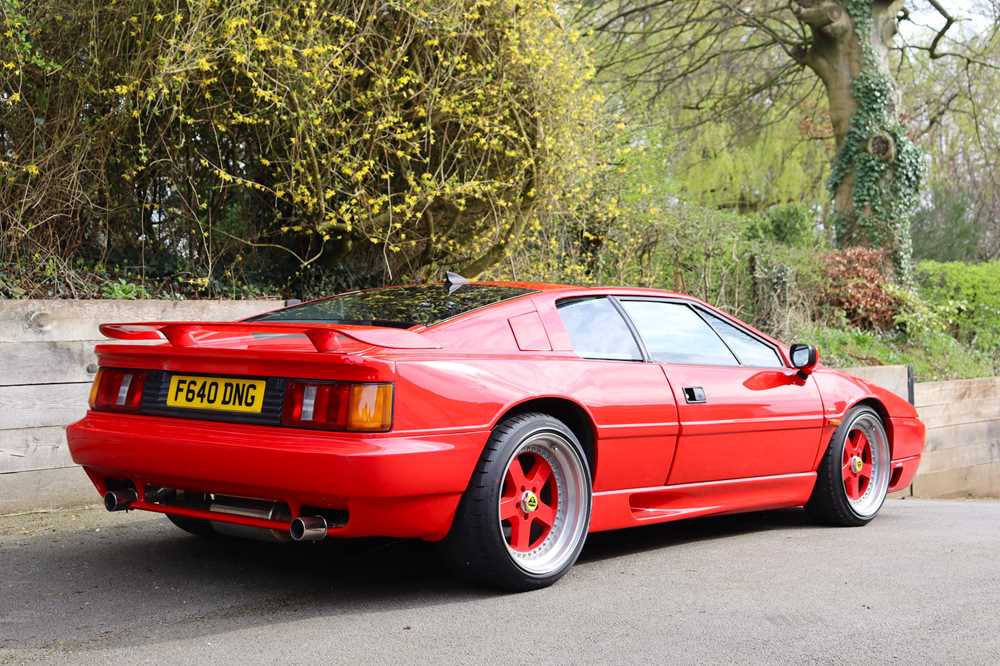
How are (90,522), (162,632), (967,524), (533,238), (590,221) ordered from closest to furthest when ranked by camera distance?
(162,632), (90,522), (967,524), (533,238), (590,221)

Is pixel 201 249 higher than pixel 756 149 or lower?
lower

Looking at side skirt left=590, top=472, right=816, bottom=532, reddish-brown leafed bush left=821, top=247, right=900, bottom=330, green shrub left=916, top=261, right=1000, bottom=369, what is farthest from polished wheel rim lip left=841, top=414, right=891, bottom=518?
green shrub left=916, top=261, right=1000, bottom=369

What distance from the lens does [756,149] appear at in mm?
26734

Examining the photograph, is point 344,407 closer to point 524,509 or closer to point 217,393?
point 217,393

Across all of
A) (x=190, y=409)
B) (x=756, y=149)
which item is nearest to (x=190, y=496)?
(x=190, y=409)

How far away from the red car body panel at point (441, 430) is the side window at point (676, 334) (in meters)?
0.09

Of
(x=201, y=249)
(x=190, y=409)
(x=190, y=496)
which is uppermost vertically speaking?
(x=201, y=249)

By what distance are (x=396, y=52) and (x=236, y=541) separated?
4062mm

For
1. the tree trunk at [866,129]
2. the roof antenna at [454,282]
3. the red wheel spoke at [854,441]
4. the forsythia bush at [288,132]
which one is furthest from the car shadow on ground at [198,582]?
the tree trunk at [866,129]

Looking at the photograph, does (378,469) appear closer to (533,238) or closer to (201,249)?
(201,249)

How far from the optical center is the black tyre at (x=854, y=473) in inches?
255

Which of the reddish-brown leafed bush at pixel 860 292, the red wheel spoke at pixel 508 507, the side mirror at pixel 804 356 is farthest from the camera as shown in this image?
the reddish-brown leafed bush at pixel 860 292

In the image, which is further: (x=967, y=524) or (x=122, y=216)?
(x=122, y=216)

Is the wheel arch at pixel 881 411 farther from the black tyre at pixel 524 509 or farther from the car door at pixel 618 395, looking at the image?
the black tyre at pixel 524 509
